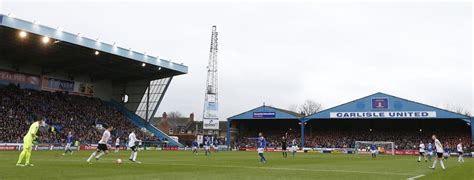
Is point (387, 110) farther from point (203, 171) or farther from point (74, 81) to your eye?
point (203, 171)

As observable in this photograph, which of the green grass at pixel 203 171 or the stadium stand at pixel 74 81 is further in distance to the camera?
the stadium stand at pixel 74 81

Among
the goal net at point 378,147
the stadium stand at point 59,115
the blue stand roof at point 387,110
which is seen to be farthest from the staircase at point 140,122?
the goal net at point 378,147

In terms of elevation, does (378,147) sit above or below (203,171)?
above

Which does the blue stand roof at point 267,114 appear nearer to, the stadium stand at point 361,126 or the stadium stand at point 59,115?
the stadium stand at point 361,126

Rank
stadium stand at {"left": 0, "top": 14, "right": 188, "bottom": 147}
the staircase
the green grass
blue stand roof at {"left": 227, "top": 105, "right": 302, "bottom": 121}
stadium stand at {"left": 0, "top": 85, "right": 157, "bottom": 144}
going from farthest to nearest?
blue stand roof at {"left": 227, "top": 105, "right": 302, "bottom": 121} → the staircase → stadium stand at {"left": 0, "top": 85, "right": 157, "bottom": 144} → stadium stand at {"left": 0, "top": 14, "right": 188, "bottom": 147} → the green grass

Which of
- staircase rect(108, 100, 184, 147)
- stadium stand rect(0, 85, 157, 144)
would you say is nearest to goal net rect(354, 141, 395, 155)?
staircase rect(108, 100, 184, 147)

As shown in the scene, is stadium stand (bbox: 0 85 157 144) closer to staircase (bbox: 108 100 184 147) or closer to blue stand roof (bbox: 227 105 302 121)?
staircase (bbox: 108 100 184 147)

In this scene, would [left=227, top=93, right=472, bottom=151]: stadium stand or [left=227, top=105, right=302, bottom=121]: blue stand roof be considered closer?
[left=227, top=93, right=472, bottom=151]: stadium stand

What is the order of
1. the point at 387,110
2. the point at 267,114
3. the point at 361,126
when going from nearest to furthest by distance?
1. the point at 387,110
2. the point at 267,114
3. the point at 361,126

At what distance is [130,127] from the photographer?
64.4 metres

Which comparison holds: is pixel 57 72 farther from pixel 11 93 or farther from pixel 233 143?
pixel 233 143

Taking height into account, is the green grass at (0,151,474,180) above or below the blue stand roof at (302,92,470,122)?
below

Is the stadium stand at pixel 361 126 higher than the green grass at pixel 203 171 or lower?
higher

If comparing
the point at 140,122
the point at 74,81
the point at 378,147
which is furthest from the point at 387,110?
the point at 74,81
